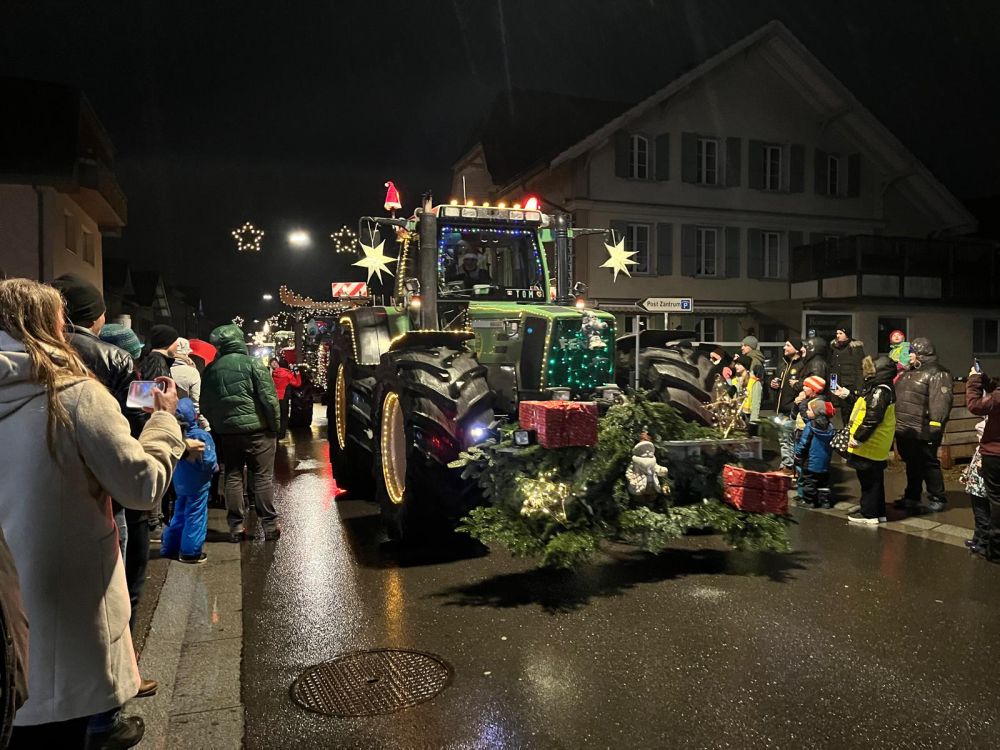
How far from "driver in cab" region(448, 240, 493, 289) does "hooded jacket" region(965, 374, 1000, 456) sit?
458 cm

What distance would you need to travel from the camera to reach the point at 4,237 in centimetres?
2005

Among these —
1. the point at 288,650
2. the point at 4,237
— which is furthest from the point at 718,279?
the point at 288,650

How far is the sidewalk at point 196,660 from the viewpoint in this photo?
3.55 meters

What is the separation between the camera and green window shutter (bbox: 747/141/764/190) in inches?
989

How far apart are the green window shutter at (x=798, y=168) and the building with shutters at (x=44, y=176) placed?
21431 millimetres

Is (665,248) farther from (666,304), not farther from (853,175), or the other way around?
(666,304)

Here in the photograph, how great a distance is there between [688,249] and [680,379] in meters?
18.0

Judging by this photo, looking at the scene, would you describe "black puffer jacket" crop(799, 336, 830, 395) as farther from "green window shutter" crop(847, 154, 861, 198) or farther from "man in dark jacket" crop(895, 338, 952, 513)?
"green window shutter" crop(847, 154, 861, 198)

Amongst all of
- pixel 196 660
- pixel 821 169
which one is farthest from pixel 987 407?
pixel 821 169

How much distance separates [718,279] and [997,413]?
740 inches

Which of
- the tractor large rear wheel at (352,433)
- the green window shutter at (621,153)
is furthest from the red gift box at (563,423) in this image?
the green window shutter at (621,153)

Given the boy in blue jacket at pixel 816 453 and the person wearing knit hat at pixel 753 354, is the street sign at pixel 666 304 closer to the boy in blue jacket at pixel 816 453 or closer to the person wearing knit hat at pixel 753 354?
Result: the person wearing knit hat at pixel 753 354

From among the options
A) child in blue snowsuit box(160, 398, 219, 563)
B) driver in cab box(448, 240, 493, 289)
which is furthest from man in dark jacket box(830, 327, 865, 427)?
child in blue snowsuit box(160, 398, 219, 563)

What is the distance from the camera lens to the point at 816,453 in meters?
8.55
